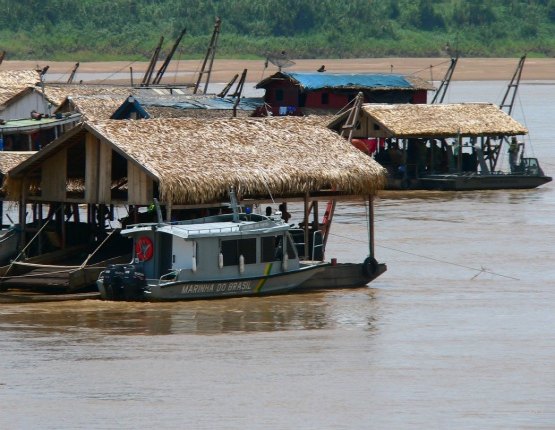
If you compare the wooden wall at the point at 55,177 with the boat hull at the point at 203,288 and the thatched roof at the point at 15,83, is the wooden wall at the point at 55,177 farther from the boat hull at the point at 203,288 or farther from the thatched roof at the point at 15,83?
the thatched roof at the point at 15,83

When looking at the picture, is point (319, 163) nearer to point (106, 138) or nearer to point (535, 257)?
point (106, 138)

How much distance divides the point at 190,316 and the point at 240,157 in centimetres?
382

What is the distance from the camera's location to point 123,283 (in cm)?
2570

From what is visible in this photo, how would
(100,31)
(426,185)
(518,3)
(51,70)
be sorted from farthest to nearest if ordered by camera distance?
(518,3), (100,31), (51,70), (426,185)

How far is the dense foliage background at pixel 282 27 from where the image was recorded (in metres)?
107

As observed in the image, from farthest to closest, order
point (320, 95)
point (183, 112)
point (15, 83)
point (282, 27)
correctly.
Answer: point (282, 27)
point (320, 95)
point (15, 83)
point (183, 112)

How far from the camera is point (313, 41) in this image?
110m

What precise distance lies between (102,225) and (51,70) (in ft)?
230

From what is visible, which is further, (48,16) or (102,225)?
(48,16)

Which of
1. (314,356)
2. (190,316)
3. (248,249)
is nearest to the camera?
(314,356)

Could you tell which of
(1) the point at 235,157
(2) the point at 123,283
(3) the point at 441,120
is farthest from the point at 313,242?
(3) the point at 441,120

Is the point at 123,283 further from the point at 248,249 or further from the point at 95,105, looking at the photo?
the point at 95,105

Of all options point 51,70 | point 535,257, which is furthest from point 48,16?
point 535,257

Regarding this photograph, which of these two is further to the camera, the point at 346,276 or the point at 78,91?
the point at 78,91
